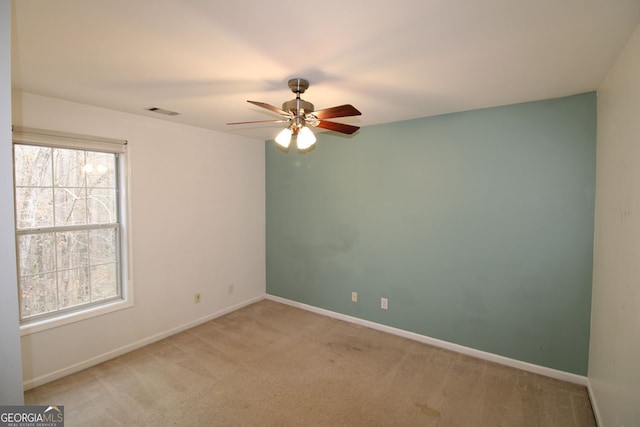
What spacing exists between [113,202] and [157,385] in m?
1.84

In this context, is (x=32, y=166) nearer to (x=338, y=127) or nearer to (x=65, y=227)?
(x=65, y=227)

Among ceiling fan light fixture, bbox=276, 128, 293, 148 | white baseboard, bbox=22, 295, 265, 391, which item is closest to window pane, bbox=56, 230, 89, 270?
white baseboard, bbox=22, 295, 265, 391

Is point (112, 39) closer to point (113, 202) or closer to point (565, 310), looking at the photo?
point (113, 202)

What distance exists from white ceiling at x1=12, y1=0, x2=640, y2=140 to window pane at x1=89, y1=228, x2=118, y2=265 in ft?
4.19

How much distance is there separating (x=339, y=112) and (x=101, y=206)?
2.63 m

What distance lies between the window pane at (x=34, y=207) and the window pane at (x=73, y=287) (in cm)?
50

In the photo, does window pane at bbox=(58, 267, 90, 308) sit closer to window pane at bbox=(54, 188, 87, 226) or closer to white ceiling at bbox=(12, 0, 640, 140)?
window pane at bbox=(54, 188, 87, 226)

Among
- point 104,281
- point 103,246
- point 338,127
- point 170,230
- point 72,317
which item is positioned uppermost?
point 338,127

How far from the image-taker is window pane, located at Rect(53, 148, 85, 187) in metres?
2.61

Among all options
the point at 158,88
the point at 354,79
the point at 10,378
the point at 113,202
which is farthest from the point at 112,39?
the point at 113,202

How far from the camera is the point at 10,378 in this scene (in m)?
0.84

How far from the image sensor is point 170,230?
340 cm

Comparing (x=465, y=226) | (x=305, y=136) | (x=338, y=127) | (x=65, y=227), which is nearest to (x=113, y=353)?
(x=65, y=227)

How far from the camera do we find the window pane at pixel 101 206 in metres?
2.85
